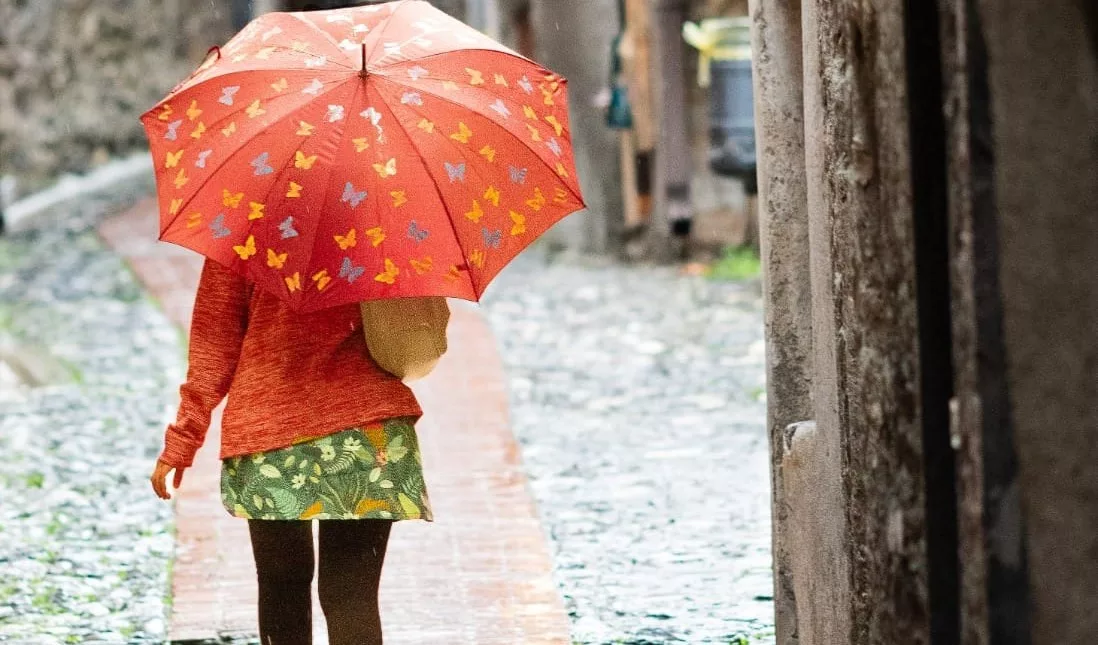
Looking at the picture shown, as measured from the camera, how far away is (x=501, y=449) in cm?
655

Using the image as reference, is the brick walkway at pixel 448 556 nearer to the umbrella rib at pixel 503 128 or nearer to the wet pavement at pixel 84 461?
the wet pavement at pixel 84 461

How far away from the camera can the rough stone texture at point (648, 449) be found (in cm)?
469

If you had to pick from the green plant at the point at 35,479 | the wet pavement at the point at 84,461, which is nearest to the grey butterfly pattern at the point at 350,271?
the wet pavement at the point at 84,461

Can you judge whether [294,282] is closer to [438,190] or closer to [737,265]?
[438,190]

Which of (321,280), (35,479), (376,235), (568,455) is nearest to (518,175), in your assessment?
(376,235)

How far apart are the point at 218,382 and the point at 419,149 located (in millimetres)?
608

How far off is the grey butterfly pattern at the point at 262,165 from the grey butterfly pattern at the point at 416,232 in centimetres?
28

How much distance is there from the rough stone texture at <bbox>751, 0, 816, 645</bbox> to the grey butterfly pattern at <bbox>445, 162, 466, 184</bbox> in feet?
2.49

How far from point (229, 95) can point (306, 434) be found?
0.67 m

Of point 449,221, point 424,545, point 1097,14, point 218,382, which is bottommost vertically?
point 424,545

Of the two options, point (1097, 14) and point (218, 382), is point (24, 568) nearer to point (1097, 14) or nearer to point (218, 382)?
point (218, 382)

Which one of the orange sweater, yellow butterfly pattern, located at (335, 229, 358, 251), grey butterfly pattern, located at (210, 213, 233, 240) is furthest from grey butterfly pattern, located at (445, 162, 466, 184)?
grey butterfly pattern, located at (210, 213, 233, 240)

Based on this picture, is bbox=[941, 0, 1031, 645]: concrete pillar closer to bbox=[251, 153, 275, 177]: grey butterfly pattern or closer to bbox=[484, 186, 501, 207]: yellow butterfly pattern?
bbox=[484, 186, 501, 207]: yellow butterfly pattern

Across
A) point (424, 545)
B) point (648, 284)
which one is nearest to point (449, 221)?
point (424, 545)
